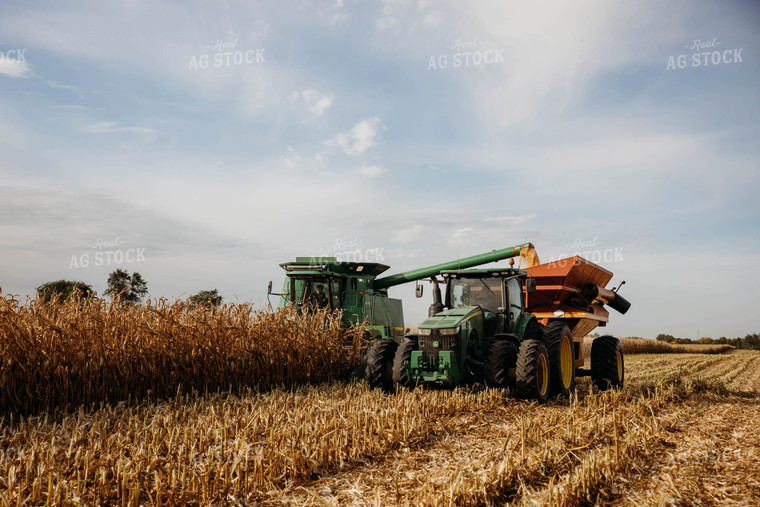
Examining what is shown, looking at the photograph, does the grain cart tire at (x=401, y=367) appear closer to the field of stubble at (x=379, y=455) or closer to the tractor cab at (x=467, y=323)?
the tractor cab at (x=467, y=323)

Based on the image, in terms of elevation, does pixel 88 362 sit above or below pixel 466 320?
below

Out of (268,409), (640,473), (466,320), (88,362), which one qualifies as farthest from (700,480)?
(88,362)

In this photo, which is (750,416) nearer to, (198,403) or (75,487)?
(198,403)

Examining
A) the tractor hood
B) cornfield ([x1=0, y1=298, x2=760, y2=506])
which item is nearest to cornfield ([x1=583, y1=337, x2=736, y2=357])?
the tractor hood

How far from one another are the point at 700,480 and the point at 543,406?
3349 mm

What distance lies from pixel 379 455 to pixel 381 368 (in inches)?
130

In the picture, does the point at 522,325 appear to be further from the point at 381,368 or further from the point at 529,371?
the point at 381,368

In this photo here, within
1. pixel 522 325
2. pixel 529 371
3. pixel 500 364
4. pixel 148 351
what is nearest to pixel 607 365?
pixel 522 325

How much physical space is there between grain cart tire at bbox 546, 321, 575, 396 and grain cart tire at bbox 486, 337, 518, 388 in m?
0.96

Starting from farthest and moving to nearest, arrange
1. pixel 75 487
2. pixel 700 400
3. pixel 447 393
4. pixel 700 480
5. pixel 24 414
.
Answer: pixel 700 400 → pixel 447 393 → pixel 24 414 → pixel 700 480 → pixel 75 487

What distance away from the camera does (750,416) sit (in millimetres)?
7266

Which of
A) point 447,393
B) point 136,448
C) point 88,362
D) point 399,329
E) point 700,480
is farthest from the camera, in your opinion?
point 399,329

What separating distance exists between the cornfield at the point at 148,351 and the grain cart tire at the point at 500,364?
3619mm

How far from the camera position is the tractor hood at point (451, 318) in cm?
784
